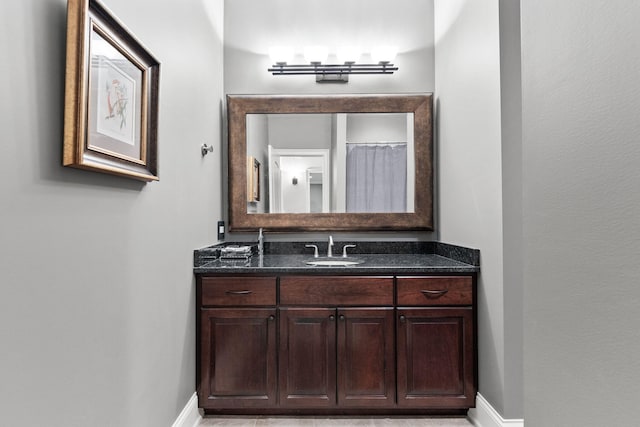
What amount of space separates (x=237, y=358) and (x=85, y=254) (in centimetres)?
118

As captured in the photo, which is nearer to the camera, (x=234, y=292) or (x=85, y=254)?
(x=85, y=254)

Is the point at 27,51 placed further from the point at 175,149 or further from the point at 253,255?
the point at 253,255

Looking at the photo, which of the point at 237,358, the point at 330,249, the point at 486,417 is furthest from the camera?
the point at 330,249

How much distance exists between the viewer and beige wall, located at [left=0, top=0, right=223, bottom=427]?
0.82 meters

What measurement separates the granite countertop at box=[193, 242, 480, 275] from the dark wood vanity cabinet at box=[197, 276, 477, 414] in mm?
49

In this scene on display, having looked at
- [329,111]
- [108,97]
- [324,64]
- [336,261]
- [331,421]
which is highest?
[324,64]

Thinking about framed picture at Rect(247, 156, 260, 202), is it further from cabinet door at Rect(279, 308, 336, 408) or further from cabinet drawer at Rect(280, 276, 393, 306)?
cabinet door at Rect(279, 308, 336, 408)

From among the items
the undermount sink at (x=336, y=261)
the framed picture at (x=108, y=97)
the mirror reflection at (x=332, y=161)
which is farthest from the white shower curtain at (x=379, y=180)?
the framed picture at (x=108, y=97)

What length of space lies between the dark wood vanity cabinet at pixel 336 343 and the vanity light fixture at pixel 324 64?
1.46 m

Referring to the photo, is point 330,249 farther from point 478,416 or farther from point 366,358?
point 478,416

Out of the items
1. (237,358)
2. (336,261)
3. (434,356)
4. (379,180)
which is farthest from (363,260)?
(237,358)

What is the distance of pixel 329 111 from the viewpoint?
2625 mm

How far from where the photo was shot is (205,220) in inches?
87.6

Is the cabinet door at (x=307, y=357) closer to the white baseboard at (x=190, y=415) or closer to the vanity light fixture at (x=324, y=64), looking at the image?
the white baseboard at (x=190, y=415)
